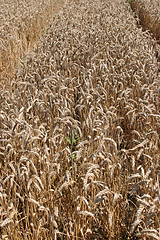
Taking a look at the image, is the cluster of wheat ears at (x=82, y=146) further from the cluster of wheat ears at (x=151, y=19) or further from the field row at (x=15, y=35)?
the cluster of wheat ears at (x=151, y=19)

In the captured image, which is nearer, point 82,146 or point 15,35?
point 82,146

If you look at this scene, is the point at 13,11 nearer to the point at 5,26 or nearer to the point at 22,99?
the point at 5,26

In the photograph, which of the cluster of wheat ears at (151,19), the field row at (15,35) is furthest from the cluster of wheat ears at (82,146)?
the cluster of wheat ears at (151,19)

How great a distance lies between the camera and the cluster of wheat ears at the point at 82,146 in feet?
5.74

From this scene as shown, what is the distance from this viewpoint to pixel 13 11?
8602mm

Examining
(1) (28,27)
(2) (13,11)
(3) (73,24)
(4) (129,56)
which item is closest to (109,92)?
(4) (129,56)

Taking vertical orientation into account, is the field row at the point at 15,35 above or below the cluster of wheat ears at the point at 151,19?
below

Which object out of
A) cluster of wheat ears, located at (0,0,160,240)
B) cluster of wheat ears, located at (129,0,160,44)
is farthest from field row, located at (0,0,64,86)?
cluster of wheat ears, located at (129,0,160,44)

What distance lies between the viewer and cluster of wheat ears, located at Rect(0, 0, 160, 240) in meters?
1.75

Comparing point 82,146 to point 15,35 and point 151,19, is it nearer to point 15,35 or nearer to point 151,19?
point 15,35

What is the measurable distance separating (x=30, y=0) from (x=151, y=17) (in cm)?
573

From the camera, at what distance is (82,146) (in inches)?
76.9

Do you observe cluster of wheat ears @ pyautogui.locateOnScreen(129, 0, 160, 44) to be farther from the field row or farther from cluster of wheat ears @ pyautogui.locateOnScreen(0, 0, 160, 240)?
the field row

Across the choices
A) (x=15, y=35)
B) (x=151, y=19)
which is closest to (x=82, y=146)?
(x=15, y=35)
